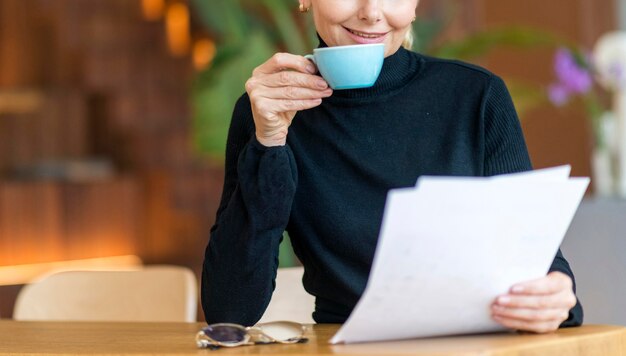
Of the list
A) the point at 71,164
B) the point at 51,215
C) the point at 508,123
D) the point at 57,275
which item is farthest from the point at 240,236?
the point at 71,164

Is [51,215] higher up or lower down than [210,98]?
lower down

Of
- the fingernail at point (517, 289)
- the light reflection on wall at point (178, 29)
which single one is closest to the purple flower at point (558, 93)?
the fingernail at point (517, 289)

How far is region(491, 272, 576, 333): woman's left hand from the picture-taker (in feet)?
3.34

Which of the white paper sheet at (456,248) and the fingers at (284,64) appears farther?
the fingers at (284,64)

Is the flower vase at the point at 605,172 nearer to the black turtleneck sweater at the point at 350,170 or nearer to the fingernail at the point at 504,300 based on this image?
the black turtleneck sweater at the point at 350,170

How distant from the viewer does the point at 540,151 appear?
492cm

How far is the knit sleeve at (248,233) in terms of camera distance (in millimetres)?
1214

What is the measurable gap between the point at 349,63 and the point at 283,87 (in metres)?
0.09

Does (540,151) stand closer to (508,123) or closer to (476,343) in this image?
(508,123)

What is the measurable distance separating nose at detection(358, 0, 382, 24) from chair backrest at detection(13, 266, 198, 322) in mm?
820

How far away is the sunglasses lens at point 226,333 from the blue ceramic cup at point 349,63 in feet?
0.95

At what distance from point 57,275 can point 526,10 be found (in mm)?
3445

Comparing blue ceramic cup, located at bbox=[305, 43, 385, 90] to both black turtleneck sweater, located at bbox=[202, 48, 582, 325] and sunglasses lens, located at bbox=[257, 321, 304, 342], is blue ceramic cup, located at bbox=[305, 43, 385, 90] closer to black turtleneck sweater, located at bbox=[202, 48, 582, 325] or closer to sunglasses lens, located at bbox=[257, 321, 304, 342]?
black turtleneck sweater, located at bbox=[202, 48, 582, 325]

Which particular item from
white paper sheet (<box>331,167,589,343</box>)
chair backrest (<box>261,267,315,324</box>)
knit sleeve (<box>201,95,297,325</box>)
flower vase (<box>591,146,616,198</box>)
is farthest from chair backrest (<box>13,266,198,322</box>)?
flower vase (<box>591,146,616,198</box>)
